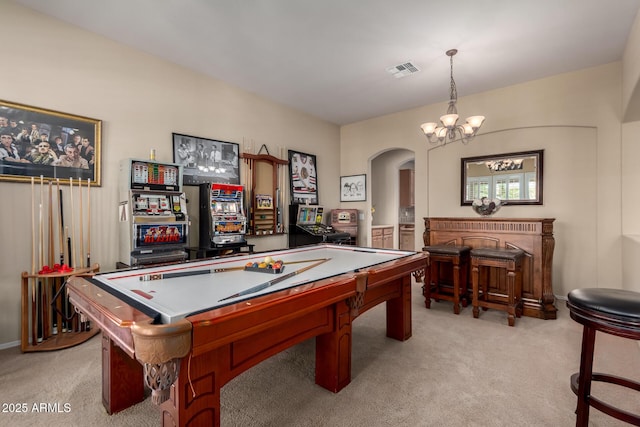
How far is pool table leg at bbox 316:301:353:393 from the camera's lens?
203 cm

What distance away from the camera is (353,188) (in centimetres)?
650

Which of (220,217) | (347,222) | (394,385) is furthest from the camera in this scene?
(347,222)

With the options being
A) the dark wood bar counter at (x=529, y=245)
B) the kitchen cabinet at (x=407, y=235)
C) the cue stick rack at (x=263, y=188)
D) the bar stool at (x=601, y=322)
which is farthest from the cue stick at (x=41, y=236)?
the kitchen cabinet at (x=407, y=235)

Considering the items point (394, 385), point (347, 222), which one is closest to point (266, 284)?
point (394, 385)

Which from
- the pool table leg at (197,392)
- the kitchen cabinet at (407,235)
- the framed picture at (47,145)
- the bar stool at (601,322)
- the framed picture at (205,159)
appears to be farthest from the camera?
the kitchen cabinet at (407,235)

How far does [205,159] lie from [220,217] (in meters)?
1.00

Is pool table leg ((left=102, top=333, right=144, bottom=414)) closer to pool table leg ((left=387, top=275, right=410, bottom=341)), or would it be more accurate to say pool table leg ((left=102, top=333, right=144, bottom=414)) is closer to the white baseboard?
the white baseboard

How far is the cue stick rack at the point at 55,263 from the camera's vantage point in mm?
2775

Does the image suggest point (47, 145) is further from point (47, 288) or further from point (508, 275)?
point (508, 275)

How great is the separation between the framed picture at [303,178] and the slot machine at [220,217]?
5.24 ft

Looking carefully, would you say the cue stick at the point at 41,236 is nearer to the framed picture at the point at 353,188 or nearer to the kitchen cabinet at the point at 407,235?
the framed picture at the point at 353,188

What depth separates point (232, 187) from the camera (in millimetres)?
4102

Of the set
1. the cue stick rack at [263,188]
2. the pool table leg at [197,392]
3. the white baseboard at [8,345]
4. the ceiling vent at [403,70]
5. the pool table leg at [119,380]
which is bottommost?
the white baseboard at [8,345]

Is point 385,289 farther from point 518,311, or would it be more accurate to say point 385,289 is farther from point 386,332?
point 518,311
